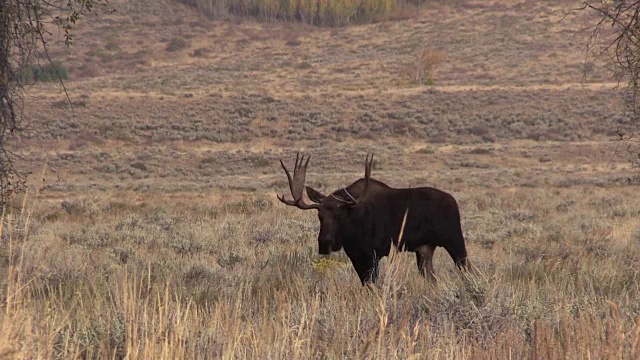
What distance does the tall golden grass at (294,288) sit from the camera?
3510 millimetres

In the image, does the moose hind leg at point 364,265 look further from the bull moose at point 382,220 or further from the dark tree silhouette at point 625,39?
the dark tree silhouette at point 625,39

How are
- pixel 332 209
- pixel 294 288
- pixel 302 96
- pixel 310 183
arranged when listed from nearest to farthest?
1. pixel 294 288
2. pixel 332 209
3. pixel 310 183
4. pixel 302 96

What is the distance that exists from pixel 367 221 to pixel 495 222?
7.63 meters

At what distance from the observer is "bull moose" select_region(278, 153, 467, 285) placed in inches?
301

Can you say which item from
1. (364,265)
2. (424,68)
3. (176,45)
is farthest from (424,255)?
(176,45)

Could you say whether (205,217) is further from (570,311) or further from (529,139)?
(529,139)

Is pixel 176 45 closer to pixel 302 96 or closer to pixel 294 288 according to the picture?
pixel 302 96

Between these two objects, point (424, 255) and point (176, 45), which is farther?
point (176, 45)

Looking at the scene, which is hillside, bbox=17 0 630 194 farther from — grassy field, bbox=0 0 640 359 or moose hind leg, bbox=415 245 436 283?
moose hind leg, bbox=415 245 436 283

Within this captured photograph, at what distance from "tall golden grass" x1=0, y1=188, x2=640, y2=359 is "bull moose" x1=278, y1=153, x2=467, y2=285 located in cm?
28

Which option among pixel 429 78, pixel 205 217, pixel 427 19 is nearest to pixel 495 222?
pixel 205 217

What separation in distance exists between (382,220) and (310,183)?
19.8 m

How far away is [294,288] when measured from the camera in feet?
20.6

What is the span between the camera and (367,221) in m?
7.77
